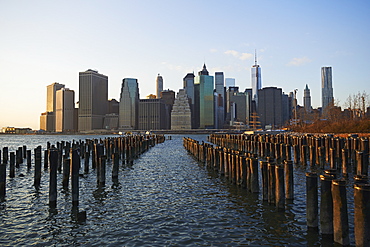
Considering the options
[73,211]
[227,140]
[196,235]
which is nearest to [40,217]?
[73,211]

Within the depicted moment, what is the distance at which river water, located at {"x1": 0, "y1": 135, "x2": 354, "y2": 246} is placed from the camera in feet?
35.3

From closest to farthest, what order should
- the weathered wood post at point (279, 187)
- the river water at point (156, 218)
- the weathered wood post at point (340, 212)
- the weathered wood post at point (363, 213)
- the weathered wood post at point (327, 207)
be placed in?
the weathered wood post at point (363, 213)
the weathered wood post at point (340, 212)
the weathered wood post at point (327, 207)
the river water at point (156, 218)
the weathered wood post at point (279, 187)

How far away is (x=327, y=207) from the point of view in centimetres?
994

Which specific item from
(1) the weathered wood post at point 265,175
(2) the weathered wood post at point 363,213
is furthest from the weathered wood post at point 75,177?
(2) the weathered wood post at point 363,213

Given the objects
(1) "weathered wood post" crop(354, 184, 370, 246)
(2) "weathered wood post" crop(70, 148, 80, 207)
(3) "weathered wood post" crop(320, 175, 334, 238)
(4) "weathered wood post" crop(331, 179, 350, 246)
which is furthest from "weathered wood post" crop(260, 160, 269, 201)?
(2) "weathered wood post" crop(70, 148, 80, 207)

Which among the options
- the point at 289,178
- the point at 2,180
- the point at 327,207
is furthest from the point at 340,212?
the point at 2,180

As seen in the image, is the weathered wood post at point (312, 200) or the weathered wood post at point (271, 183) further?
the weathered wood post at point (271, 183)

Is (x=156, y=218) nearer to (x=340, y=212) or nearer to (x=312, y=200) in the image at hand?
(x=312, y=200)

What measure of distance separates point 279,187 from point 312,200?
7.82 feet

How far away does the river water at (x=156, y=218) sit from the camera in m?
10.8

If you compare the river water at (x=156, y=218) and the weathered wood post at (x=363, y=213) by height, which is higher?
the weathered wood post at (x=363, y=213)

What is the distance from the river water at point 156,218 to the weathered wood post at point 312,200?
0.47m

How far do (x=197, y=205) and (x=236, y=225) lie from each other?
3.52 metres

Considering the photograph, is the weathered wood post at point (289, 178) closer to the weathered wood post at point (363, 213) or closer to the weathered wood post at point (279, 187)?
the weathered wood post at point (279, 187)
